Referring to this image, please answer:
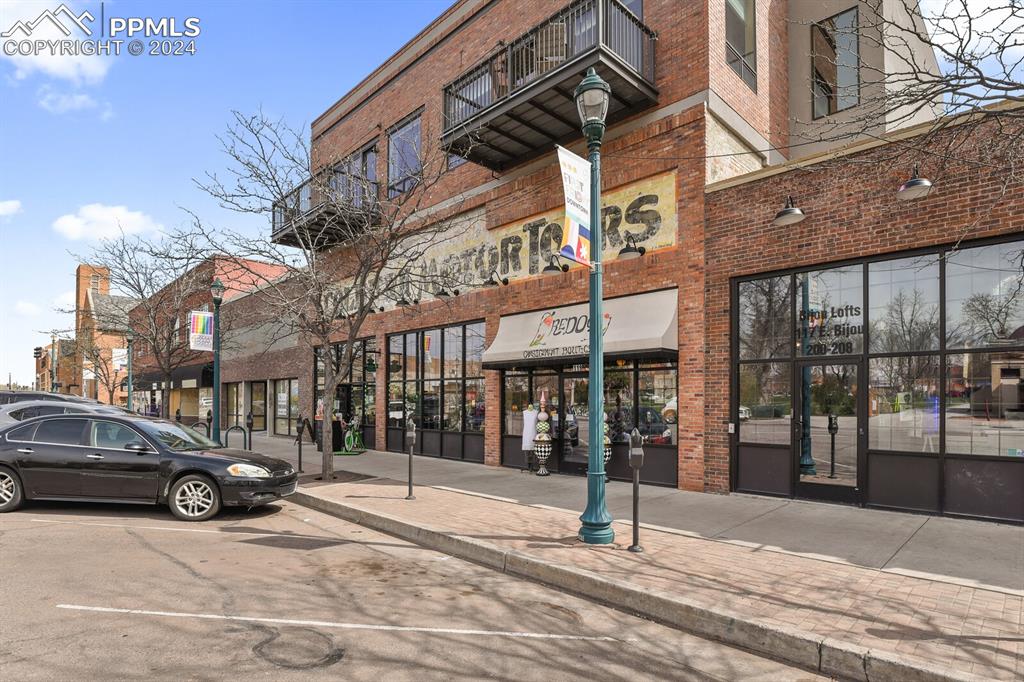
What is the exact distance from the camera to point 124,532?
302 inches

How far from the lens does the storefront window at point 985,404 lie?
775 centimetres

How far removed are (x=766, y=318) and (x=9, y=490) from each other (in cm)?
1191

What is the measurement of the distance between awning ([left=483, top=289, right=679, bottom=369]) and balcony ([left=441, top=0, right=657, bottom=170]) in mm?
3703

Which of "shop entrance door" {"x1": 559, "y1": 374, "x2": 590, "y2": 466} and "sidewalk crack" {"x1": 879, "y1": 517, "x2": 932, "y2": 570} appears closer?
"sidewalk crack" {"x1": 879, "y1": 517, "x2": 932, "y2": 570}

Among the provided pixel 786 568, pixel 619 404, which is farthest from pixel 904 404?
pixel 619 404

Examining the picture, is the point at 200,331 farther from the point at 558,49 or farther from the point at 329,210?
the point at 558,49

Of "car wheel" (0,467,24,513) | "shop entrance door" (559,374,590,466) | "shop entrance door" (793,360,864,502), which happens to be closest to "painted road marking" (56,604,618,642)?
"car wheel" (0,467,24,513)

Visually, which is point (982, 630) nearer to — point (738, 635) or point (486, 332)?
point (738, 635)

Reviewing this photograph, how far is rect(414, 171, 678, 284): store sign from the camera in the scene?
1129 cm

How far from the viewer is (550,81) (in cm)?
1101

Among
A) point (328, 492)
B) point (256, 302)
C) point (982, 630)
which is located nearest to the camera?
point (982, 630)

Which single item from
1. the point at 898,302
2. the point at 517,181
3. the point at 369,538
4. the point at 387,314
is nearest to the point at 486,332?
the point at 517,181

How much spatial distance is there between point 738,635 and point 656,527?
3.13m

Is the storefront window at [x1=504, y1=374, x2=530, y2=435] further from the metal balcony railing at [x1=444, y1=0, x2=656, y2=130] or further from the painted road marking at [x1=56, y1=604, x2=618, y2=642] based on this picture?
the painted road marking at [x1=56, y1=604, x2=618, y2=642]
